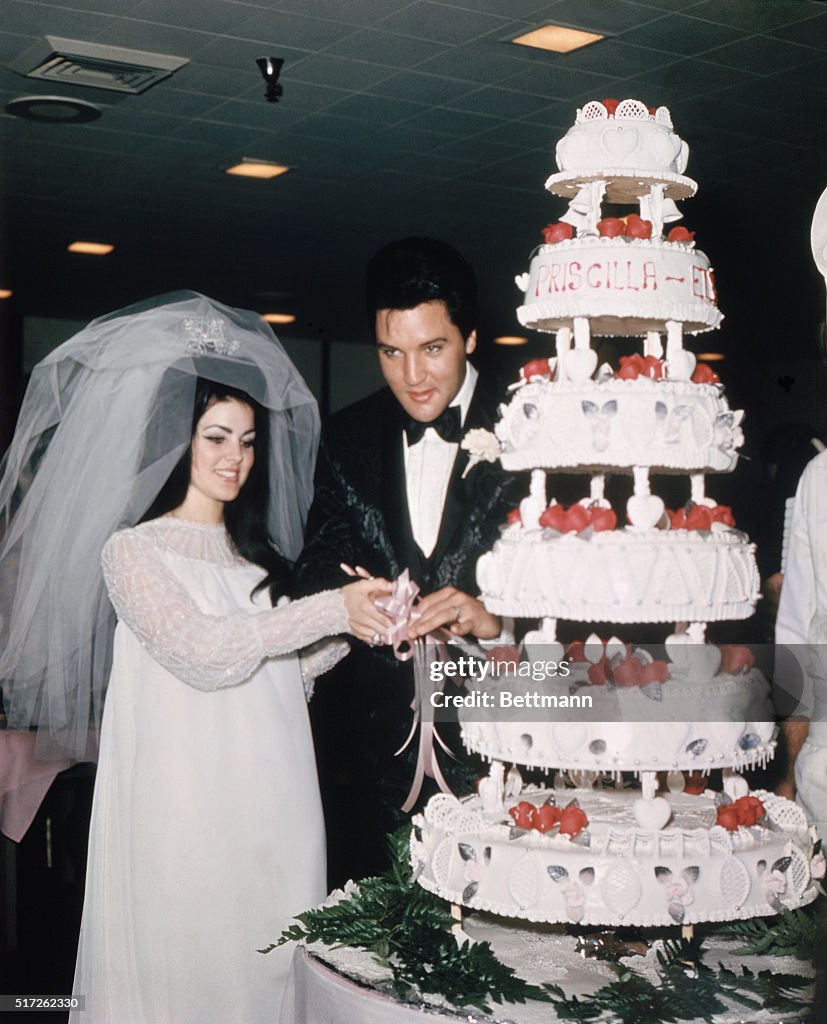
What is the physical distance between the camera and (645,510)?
198 centimetres

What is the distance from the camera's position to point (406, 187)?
627cm

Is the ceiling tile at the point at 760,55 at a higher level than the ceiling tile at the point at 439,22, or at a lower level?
higher

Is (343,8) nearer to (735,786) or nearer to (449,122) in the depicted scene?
(449,122)

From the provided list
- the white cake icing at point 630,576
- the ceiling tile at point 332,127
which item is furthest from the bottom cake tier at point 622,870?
the ceiling tile at point 332,127

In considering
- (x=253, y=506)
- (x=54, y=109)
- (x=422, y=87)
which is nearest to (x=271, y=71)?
(x=422, y=87)

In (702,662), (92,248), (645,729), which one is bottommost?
(645,729)

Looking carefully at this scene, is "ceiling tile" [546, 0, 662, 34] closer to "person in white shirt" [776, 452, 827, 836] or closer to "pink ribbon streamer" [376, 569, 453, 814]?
"person in white shirt" [776, 452, 827, 836]

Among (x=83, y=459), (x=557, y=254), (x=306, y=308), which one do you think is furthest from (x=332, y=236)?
(x=557, y=254)

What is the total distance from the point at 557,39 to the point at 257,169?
6.99 feet

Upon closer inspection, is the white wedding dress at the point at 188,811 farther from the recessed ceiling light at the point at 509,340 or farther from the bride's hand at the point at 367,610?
the recessed ceiling light at the point at 509,340

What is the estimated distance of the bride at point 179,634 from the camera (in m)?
2.47

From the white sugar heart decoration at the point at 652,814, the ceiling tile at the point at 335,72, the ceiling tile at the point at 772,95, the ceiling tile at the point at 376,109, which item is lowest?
the white sugar heart decoration at the point at 652,814

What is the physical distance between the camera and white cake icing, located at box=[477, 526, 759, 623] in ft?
6.28

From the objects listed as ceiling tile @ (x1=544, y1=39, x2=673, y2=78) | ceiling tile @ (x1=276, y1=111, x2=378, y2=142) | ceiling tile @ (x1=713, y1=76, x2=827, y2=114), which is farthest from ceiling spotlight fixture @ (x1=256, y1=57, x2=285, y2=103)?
ceiling tile @ (x1=713, y1=76, x2=827, y2=114)
